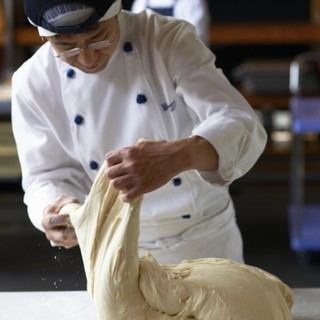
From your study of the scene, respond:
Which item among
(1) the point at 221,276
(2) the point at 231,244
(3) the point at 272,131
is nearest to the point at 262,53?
(3) the point at 272,131

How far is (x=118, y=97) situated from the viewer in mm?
1685

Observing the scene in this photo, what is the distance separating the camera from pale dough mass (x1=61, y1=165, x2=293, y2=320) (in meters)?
1.41

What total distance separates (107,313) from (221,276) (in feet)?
0.70

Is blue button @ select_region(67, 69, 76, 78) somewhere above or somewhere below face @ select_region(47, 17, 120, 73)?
below

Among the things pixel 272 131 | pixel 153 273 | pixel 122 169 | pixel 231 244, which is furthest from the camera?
pixel 272 131

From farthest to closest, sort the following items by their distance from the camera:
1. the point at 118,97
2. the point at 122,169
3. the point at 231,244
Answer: the point at 231,244
the point at 118,97
the point at 122,169

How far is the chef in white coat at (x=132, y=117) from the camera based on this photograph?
1.49 meters

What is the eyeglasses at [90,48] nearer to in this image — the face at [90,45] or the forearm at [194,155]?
the face at [90,45]

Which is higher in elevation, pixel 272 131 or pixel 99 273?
pixel 99 273

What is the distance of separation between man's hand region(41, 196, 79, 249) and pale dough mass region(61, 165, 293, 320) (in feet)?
0.20

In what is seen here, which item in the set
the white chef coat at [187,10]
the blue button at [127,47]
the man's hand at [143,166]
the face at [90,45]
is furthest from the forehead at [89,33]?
the white chef coat at [187,10]

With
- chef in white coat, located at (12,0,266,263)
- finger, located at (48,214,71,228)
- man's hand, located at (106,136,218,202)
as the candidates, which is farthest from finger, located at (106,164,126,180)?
finger, located at (48,214,71,228)

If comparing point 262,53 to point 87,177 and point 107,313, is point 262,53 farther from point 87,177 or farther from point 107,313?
point 107,313

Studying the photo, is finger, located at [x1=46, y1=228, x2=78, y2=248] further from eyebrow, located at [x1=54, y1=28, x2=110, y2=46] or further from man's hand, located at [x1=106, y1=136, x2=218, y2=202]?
eyebrow, located at [x1=54, y1=28, x2=110, y2=46]
